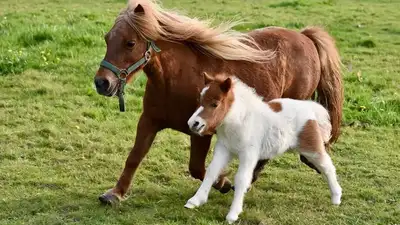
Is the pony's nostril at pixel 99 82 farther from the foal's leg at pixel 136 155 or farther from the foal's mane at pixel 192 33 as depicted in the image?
the foal's leg at pixel 136 155

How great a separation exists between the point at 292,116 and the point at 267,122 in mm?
204

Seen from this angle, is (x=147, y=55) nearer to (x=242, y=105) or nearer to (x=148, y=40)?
(x=148, y=40)

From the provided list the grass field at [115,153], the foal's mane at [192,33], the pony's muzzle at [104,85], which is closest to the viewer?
the pony's muzzle at [104,85]

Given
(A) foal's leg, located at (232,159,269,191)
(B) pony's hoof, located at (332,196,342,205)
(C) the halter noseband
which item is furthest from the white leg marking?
(B) pony's hoof, located at (332,196,342,205)

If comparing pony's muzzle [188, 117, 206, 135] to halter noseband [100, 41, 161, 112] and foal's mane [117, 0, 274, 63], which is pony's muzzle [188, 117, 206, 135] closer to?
halter noseband [100, 41, 161, 112]

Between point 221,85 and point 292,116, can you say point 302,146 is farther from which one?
point 221,85

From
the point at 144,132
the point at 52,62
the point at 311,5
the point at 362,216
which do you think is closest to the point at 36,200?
the point at 144,132

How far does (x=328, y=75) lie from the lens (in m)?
5.50

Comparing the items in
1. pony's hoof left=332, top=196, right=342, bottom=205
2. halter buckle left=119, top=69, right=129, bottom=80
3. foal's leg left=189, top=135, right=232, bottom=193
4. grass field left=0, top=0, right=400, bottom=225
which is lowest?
grass field left=0, top=0, right=400, bottom=225

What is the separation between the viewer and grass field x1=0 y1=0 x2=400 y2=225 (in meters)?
4.64

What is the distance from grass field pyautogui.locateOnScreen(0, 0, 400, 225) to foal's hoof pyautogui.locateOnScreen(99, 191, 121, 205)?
0.05 meters

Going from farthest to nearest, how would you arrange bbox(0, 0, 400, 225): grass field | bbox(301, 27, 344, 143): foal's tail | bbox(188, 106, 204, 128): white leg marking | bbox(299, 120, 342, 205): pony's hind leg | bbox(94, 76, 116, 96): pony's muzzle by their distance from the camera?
bbox(301, 27, 344, 143): foal's tail < bbox(0, 0, 400, 225): grass field < bbox(299, 120, 342, 205): pony's hind leg < bbox(94, 76, 116, 96): pony's muzzle < bbox(188, 106, 204, 128): white leg marking

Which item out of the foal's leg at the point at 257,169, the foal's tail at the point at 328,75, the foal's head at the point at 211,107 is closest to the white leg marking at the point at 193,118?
the foal's head at the point at 211,107

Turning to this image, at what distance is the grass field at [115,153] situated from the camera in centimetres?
464
